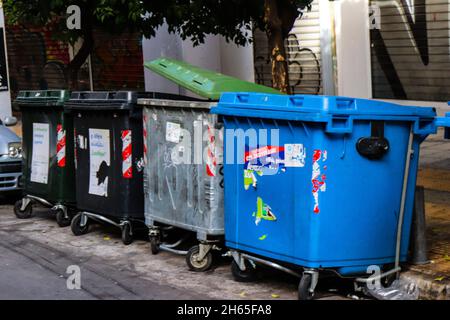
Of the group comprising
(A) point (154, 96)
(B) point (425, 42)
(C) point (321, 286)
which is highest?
(B) point (425, 42)

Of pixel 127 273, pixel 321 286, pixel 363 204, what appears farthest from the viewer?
pixel 127 273

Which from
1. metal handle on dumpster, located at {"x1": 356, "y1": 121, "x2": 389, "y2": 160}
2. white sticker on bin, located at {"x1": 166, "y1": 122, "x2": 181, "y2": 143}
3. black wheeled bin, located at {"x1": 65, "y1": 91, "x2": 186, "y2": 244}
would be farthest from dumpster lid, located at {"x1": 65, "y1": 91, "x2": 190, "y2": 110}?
metal handle on dumpster, located at {"x1": 356, "y1": 121, "x2": 389, "y2": 160}

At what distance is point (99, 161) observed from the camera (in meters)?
9.61

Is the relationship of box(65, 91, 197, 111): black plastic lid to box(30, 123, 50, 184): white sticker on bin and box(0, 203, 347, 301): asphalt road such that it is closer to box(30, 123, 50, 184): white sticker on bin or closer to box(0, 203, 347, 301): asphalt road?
box(30, 123, 50, 184): white sticker on bin

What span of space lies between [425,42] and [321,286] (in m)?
8.67

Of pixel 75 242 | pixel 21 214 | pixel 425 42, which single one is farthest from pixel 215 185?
pixel 425 42

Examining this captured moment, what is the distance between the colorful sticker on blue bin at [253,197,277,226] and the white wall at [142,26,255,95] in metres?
11.3

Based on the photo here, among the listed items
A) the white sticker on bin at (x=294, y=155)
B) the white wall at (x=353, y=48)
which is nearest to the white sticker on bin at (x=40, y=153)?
the white sticker on bin at (x=294, y=155)

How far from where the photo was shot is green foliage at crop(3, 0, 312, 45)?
11.5 metres

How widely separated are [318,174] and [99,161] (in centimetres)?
337

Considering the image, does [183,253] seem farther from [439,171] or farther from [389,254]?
[439,171]

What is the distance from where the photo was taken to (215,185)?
8031 mm

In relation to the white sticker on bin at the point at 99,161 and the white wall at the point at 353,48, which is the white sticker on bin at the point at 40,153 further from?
the white wall at the point at 353,48

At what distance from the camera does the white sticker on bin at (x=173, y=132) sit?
8.42m
